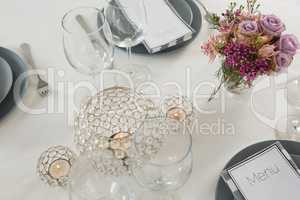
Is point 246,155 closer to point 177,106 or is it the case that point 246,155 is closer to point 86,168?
point 177,106

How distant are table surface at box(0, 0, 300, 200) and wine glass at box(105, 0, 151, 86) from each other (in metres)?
0.07

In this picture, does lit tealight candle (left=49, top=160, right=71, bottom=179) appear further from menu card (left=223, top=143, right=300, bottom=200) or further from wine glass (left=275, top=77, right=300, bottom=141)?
wine glass (left=275, top=77, right=300, bottom=141)

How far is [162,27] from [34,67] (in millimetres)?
330

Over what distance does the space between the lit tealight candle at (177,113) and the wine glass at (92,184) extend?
0.18m

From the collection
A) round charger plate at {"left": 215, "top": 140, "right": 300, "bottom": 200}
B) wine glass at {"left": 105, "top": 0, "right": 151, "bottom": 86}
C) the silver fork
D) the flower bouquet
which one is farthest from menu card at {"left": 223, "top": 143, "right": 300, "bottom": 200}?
the silver fork

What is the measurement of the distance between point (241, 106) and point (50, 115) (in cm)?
44

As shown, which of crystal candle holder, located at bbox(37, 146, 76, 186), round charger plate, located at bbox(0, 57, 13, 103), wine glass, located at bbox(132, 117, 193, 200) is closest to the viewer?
wine glass, located at bbox(132, 117, 193, 200)

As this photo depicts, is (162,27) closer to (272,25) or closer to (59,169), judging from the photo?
(272,25)

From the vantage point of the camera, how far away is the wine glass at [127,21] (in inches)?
A: 33.9

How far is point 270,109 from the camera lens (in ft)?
2.82

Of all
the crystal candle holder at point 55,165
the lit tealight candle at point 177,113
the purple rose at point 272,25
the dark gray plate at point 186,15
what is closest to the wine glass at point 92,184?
the crystal candle holder at point 55,165

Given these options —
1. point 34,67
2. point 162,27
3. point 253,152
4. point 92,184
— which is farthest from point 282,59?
point 34,67

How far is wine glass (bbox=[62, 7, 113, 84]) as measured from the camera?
2.57 feet

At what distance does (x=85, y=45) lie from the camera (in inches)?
31.9
